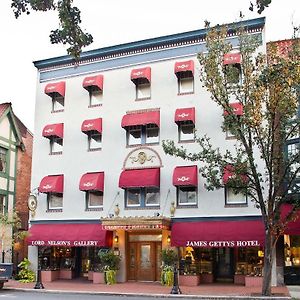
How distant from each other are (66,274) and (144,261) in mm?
4925

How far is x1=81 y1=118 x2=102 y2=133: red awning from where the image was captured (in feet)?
99.1

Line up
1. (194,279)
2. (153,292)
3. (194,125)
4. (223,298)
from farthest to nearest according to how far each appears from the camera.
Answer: (194,125) → (194,279) → (153,292) → (223,298)

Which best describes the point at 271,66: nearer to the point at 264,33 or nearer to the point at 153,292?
the point at 264,33

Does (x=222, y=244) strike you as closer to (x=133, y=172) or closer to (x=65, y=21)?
(x=133, y=172)

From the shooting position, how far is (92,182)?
29406mm

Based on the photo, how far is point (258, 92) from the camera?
875 inches

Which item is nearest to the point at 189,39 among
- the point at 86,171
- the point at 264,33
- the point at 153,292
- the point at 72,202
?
the point at 264,33

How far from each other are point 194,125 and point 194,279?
312 inches

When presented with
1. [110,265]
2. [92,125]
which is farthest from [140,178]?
[110,265]

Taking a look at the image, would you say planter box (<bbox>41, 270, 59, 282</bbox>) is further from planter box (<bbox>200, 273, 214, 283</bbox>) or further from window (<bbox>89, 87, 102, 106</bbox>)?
window (<bbox>89, 87, 102, 106</bbox>)

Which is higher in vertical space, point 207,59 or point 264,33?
point 264,33

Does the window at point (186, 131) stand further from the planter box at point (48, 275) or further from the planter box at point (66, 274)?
the planter box at point (48, 275)

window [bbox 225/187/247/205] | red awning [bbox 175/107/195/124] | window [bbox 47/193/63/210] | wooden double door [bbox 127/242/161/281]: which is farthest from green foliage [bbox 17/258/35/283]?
red awning [bbox 175/107/195/124]

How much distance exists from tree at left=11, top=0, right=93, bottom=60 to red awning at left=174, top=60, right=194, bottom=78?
20.1 metres
